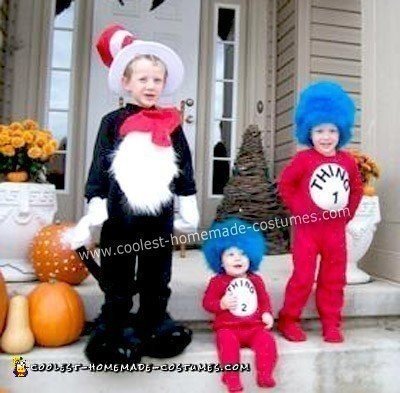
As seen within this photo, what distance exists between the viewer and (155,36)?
150 inches

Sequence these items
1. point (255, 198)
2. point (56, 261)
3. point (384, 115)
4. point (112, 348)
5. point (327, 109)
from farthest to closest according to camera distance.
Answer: point (255, 198) → point (384, 115) → point (56, 261) → point (327, 109) → point (112, 348)

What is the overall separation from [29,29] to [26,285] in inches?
90.8

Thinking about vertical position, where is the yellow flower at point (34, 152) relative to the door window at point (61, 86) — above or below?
below

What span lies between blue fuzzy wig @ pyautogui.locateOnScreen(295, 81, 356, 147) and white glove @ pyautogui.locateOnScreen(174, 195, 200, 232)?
A: 625 mm

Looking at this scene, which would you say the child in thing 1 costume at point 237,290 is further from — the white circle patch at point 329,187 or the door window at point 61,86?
the door window at point 61,86

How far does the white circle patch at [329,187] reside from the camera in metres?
2.02

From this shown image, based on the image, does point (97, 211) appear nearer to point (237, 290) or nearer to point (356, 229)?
point (237, 290)

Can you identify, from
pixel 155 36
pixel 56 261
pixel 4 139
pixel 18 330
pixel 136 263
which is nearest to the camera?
pixel 18 330

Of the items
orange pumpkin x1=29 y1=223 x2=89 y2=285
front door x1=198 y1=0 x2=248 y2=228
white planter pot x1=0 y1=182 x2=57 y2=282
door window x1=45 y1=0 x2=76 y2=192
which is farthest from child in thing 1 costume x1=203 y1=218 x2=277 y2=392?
door window x1=45 y1=0 x2=76 y2=192

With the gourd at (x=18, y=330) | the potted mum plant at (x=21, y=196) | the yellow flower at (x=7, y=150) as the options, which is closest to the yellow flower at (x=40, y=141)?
the potted mum plant at (x=21, y=196)

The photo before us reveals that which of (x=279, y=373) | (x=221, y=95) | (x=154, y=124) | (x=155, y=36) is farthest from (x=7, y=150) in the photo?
(x=221, y=95)

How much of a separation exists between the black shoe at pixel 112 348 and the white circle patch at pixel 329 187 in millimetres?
975

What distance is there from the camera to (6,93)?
141 inches

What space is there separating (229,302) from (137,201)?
1.82ft
